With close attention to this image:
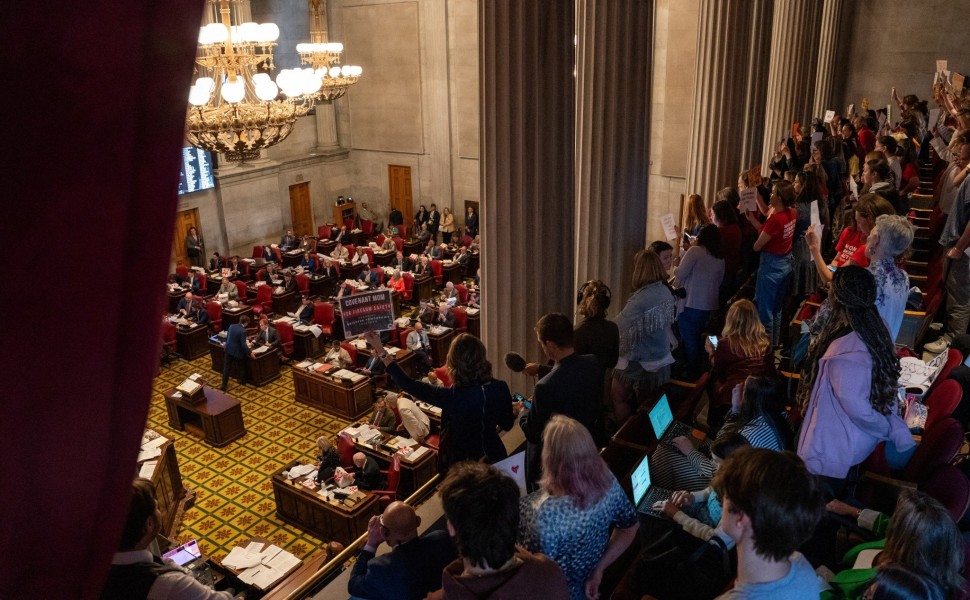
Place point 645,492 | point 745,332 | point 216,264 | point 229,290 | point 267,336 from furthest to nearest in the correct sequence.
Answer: point 216,264
point 229,290
point 267,336
point 745,332
point 645,492

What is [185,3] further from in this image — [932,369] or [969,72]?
[969,72]

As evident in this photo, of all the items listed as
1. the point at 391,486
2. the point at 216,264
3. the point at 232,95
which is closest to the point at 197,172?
the point at 216,264

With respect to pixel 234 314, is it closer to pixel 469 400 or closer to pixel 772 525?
pixel 469 400

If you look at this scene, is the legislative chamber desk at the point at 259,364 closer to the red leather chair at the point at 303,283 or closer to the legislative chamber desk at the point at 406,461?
the red leather chair at the point at 303,283

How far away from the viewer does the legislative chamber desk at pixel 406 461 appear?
280 inches

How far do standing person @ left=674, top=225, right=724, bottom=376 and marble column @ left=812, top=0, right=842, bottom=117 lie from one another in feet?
39.6

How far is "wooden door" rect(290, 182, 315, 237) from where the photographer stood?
1873cm

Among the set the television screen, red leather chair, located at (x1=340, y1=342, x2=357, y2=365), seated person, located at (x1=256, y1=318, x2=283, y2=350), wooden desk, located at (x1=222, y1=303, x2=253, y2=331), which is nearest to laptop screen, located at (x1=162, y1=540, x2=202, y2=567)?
red leather chair, located at (x1=340, y1=342, x2=357, y2=365)

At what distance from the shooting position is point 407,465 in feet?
23.3

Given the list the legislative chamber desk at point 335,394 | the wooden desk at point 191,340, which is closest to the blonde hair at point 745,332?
the legislative chamber desk at point 335,394

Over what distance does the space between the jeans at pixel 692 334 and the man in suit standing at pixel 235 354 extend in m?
6.61

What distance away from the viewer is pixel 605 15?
480 centimetres

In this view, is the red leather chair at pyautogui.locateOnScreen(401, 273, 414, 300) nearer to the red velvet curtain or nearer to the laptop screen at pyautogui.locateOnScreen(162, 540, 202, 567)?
the laptop screen at pyautogui.locateOnScreen(162, 540, 202, 567)

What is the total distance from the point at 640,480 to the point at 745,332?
1.14 m
